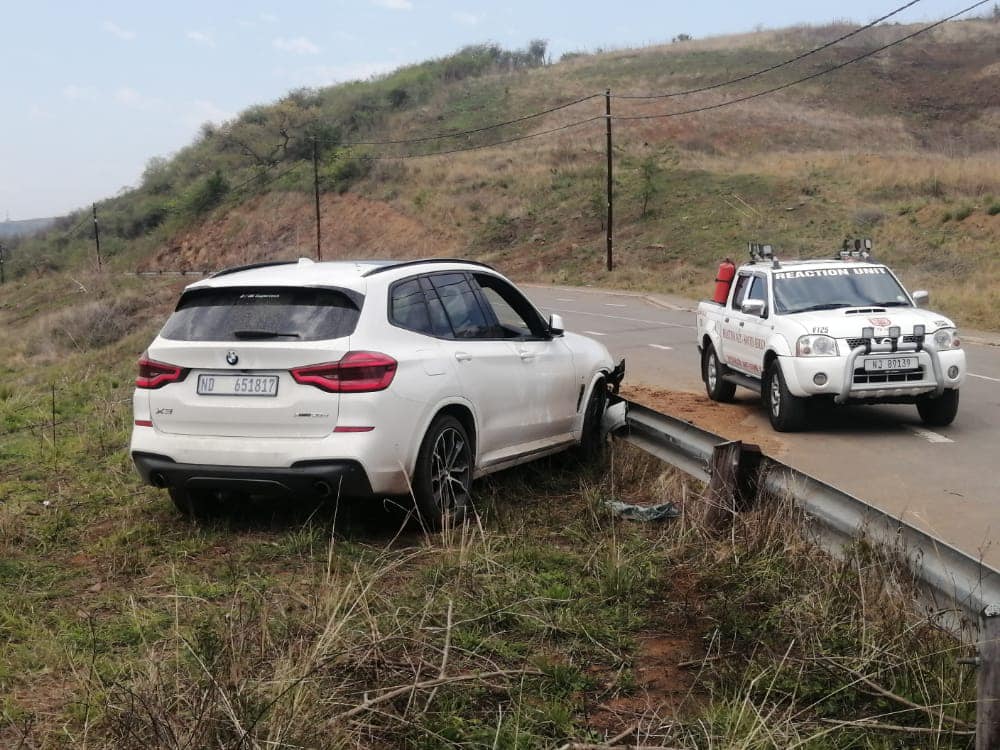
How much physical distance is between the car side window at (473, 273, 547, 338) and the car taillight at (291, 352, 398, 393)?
6.30 ft

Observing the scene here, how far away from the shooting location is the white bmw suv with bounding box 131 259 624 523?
19.4 feet

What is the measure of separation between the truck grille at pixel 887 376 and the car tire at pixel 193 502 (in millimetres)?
6062

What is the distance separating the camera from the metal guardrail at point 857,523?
12.0 feet

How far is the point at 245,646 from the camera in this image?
404cm

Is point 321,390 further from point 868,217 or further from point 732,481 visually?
point 868,217

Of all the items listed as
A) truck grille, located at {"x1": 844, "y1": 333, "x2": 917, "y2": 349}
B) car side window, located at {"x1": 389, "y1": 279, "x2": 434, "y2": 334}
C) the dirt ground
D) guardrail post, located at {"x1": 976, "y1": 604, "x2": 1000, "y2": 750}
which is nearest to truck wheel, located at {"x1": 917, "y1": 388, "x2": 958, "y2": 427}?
truck grille, located at {"x1": 844, "y1": 333, "x2": 917, "y2": 349}

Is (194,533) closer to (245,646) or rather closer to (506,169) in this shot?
(245,646)

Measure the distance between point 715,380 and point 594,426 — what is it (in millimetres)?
4653

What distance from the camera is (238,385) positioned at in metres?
6.11

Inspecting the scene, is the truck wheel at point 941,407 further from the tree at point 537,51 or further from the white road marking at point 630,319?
the tree at point 537,51

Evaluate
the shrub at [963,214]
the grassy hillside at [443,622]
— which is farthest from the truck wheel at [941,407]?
the shrub at [963,214]

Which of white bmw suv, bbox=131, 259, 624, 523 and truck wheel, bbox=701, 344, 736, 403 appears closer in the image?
white bmw suv, bbox=131, 259, 624, 523

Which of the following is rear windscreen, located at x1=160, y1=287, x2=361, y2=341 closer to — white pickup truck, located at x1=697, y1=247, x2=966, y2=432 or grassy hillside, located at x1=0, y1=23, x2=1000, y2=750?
grassy hillside, located at x1=0, y1=23, x2=1000, y2=750

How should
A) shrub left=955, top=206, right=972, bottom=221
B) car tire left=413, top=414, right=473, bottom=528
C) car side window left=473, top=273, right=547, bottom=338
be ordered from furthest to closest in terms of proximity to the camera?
shrub left=955, top=206, right=972, bottom=221
car side window left=473, top=273, right=547, bottom=338
car tire left=413, top=414, right=473, bottom=528
